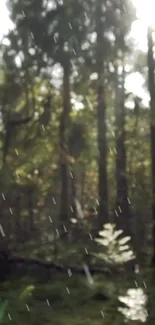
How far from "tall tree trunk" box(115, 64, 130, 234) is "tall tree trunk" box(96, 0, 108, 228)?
0.53 m

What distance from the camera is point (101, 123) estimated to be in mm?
20281

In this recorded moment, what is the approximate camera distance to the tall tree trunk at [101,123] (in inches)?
704

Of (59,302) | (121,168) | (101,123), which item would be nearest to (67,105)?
(101,123)

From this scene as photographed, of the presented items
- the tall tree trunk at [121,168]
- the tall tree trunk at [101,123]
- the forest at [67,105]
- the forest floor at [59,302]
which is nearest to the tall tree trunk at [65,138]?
the forest at [67,105]

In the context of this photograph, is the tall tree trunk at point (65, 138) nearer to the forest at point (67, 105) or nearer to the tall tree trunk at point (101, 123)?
the forest at point (67, 105)

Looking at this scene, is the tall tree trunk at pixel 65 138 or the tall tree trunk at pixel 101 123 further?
the tall tree trunk at pixel 65 138

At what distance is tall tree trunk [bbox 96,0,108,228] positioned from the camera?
17.9 metres

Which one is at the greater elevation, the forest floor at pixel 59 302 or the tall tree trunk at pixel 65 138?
the tall tree trunk at pixel 65 138

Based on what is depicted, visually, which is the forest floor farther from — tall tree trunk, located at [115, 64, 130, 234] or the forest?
tall tree trunk, located at [115, 64, 130, 234]

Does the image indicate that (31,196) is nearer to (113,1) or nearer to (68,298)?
(113,1)

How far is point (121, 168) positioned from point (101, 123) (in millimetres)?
1979

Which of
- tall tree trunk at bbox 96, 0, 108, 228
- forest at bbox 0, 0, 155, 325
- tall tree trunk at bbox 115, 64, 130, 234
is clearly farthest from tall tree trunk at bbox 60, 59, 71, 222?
tall tree trunk at bbox 115, 64, 130, 234

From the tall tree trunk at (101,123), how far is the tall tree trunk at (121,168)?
53 cm

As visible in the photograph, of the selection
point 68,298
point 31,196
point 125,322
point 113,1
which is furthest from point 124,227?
point 125,322
